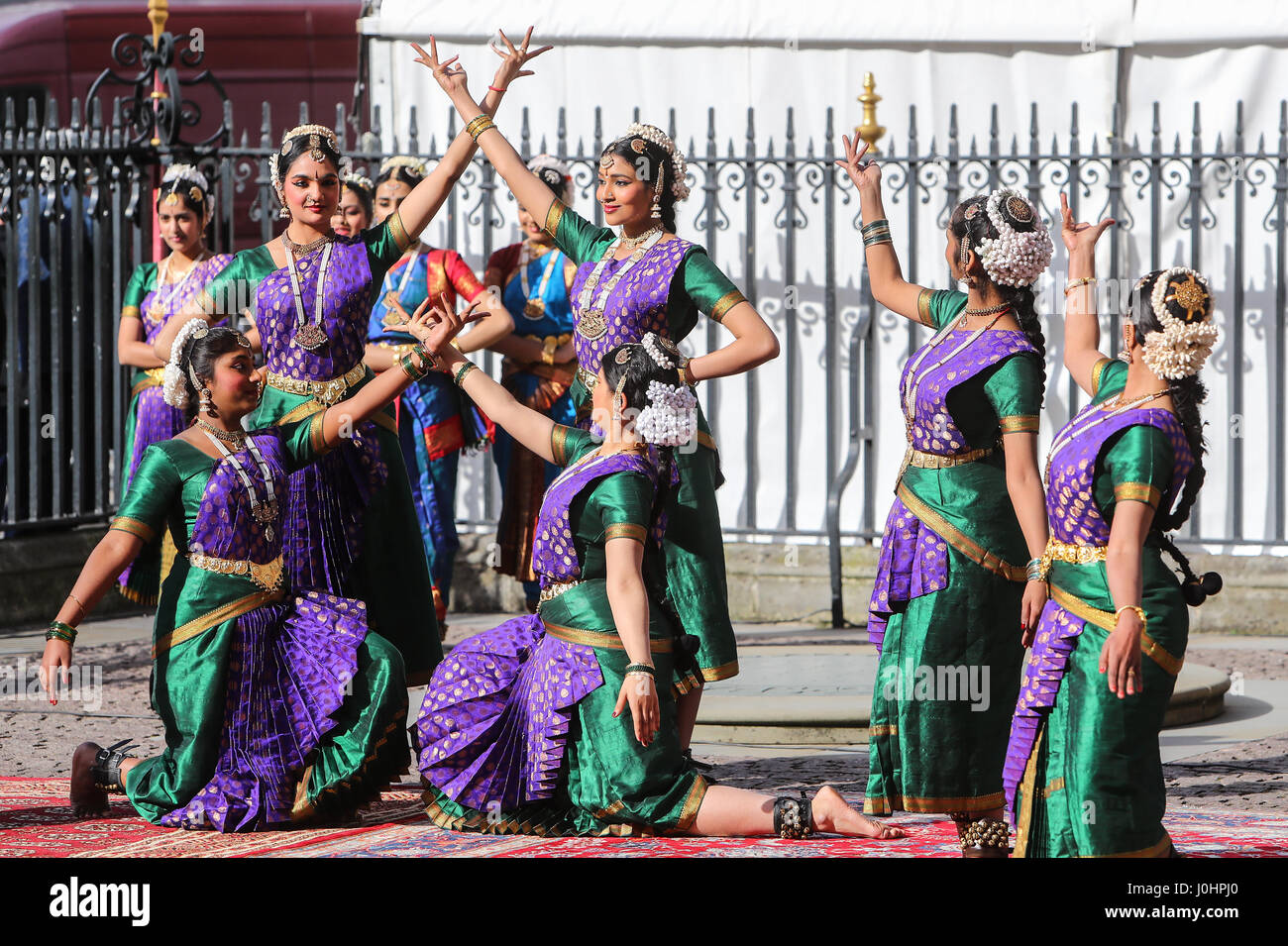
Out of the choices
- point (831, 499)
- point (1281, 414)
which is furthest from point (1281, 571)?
point (831, 499)

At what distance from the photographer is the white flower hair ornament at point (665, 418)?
517 cm

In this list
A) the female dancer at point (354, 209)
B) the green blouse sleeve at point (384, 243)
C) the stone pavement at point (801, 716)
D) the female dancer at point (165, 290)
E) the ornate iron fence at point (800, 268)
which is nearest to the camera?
the green blouse sleeve at point (384, 243)

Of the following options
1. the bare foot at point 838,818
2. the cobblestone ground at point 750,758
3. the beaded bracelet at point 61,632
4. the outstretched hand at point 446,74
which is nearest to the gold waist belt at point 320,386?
the outstretched hand at point 446,74

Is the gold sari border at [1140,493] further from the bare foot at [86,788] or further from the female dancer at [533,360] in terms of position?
the female dancer at [533,360]

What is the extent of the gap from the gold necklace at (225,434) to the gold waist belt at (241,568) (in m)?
0.33

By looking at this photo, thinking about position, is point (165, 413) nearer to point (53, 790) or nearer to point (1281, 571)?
point (53, 790)

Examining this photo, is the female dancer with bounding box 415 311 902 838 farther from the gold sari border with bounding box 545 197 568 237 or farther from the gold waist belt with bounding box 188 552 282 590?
the gold sari border with bounding box 545 197 568 237

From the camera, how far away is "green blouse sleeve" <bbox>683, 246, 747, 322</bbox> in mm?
5848

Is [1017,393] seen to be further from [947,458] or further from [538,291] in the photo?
[538,291]

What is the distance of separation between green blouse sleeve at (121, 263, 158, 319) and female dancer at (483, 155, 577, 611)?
146 cm

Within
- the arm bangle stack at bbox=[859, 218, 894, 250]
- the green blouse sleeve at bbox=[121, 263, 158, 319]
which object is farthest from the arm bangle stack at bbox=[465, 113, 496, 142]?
the green blouse sleeve at bbox=[121, 263, 158, 319]

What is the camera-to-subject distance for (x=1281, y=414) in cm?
935

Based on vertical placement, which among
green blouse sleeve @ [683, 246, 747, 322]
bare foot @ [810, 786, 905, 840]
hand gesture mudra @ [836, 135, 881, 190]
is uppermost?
hand gesture mudra @ [836, 135, 881, 190]

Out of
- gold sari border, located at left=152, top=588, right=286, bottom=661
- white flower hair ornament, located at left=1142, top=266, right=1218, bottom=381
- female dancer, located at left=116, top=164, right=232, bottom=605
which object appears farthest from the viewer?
female dancer, located at left=116, top=164, right=232, bottom=605
